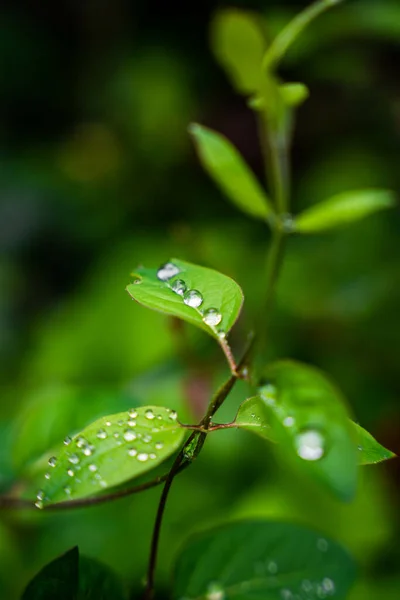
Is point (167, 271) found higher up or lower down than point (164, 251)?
higher up

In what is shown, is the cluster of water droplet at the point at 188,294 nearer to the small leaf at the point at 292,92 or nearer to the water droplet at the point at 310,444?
the water droplet at the point at 310,444

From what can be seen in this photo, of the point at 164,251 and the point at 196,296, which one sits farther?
the point at 164,251

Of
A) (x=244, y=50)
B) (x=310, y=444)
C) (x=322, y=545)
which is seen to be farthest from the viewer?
(x=244, y=50)

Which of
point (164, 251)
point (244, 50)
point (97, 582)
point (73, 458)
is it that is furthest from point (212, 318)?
point (164, 251)

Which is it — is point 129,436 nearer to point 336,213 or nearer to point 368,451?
point 368,451

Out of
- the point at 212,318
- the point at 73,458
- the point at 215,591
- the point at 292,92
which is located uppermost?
the point at 292,92

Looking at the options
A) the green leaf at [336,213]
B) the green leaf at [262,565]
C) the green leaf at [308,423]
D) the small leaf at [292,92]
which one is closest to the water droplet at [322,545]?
the green leaf at [262,565]

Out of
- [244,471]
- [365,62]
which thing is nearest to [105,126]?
[365,62]

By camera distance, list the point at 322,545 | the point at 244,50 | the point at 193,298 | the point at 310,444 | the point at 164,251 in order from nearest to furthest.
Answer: the point at 310,444
the point at 193,298
the point at 322,545
the point at 244,50
the point at 164,251
